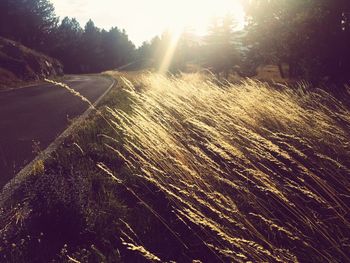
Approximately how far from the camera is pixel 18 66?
30031 mm

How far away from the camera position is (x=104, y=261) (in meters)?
2.57

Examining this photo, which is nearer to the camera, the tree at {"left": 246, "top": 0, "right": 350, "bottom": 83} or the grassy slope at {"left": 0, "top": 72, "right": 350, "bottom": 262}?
the grassy slope at {"left": 0, "top": 72, "right": 350, "bottom": 262}

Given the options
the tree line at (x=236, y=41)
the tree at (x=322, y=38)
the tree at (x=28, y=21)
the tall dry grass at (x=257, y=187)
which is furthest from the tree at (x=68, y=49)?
the tall dry grass at (x=257, y=187)

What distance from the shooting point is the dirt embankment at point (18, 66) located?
27141 millimetres

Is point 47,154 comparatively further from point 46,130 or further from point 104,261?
point 104,261

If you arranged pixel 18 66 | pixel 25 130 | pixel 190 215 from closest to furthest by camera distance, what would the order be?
pixel 190 215 → pixel 25 130 → pixel 18 66

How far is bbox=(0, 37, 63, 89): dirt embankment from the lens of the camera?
2714 centimetres

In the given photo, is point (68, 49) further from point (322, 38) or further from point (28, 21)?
point (322, 38)

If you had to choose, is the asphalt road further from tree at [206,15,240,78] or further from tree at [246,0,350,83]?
tree at [206,15,240,78]

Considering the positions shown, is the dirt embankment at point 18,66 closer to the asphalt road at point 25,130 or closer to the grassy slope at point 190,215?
the asphalt road at point 25,130

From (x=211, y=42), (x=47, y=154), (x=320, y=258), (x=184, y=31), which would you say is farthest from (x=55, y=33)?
(x=320, y=258)

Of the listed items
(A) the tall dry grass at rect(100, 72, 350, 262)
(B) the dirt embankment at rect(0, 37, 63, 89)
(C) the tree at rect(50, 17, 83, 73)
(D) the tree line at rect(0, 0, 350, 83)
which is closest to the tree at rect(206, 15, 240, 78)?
(D) the tree line at rect(0, 0, 350, 83)

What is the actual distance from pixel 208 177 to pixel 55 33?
66.0m

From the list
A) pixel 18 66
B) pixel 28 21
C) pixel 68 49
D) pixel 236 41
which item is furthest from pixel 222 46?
pixel 68 49
